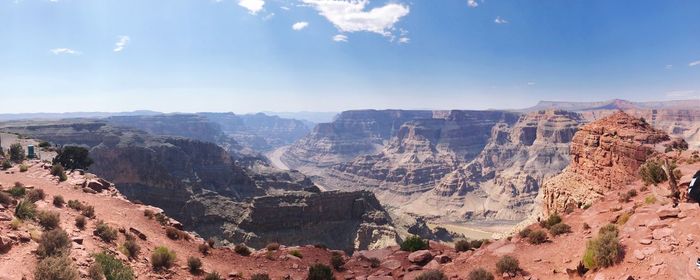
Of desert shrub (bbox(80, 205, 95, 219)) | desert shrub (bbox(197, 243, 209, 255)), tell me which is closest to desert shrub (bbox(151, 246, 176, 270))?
desert shrub (bbox(197, 243, 209, 255))

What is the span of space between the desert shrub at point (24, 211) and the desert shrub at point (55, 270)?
542 centimetres

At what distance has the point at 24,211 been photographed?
56.5ft

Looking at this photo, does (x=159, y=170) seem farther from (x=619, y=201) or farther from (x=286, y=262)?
(x=619, y=201)

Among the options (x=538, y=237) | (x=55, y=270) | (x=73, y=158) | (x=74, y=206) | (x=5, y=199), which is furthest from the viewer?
(x=73, y=158)

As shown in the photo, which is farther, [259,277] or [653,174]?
[653,174]

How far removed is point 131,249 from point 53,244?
13.3ft

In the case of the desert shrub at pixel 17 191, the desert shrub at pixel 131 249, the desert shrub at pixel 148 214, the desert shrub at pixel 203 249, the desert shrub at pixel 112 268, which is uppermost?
the desert shrub at pixel 17 191

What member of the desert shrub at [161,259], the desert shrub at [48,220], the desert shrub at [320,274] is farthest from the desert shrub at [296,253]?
the desert shrub at [48,220]

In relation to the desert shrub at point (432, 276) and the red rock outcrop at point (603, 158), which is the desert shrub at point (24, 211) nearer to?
the desert shrub at point (432, 276)

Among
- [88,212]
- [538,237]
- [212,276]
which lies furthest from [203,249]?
[538,237]

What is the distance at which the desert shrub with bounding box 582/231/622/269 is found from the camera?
13781mm

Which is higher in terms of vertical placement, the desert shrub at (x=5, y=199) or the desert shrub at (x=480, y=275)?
the desert shrub at (x=5, y=199)

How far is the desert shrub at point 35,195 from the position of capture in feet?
67.1

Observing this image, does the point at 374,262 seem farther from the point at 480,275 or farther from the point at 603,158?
the point at 603,158
